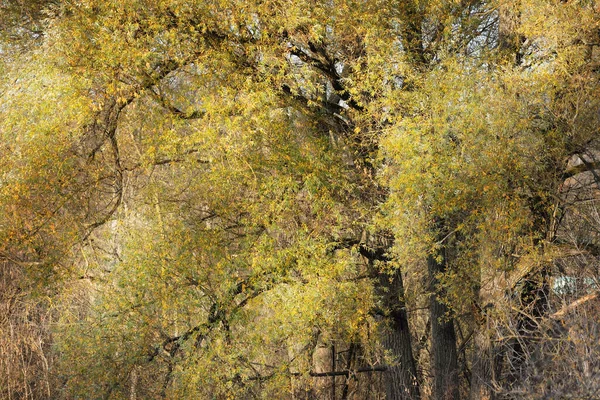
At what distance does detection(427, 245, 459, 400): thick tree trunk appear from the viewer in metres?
12.3

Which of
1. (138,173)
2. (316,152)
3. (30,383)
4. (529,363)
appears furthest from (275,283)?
(529,363)

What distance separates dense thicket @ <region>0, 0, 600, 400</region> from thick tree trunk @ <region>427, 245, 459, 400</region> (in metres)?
0.09

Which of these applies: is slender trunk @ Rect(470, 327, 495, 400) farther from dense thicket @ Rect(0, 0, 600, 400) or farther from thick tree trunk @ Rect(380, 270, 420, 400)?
thick tree trunk @ Rect(380, 270, 420, 400)

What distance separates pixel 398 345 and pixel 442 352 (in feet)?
2.24

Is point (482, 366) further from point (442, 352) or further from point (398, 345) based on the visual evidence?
point (398, 345)

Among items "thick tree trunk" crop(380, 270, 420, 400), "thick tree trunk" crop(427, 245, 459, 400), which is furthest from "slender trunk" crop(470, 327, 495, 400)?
"thick tree trunk" crop(380, 270, 420, 400)

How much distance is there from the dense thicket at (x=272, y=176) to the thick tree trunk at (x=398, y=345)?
0.19m

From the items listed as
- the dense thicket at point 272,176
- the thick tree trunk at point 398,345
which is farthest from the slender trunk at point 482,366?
the thick tree trunk at point 398,345

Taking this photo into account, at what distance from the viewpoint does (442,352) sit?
1285 cm

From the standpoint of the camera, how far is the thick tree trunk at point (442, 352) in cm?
1227

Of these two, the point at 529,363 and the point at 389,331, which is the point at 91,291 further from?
the point at 529,363

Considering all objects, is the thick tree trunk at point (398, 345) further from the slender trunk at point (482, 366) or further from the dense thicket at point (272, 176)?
the slender trunk at point (482, 366)

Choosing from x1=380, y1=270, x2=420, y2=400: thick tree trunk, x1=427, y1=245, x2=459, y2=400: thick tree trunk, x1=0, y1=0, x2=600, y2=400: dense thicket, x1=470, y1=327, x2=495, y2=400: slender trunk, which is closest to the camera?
x1=0, y1=0, x2=600, y2=400: dense thicket

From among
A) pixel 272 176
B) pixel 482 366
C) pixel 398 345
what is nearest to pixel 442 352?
pixel 398 345
